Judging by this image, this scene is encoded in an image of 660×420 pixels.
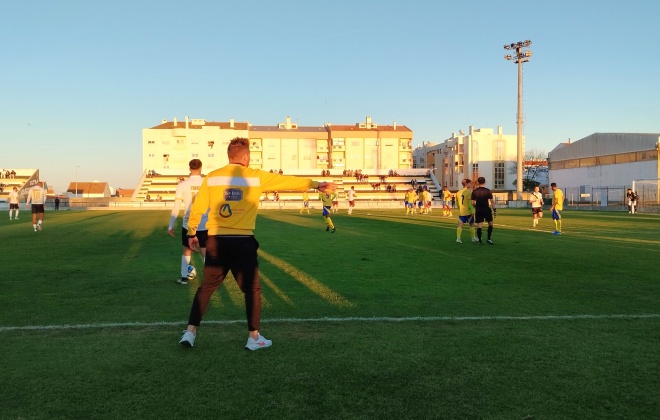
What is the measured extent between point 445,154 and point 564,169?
46547mm

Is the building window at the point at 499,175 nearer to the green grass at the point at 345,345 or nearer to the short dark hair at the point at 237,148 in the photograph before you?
the green grass at the point at 345,345

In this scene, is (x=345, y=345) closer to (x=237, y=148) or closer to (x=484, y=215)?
(x=237, y=148)

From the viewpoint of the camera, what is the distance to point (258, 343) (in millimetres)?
4602

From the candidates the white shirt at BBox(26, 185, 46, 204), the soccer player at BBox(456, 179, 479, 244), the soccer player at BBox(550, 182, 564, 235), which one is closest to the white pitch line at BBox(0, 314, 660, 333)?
the soccer player at BBox(456, 179, 479, 244)

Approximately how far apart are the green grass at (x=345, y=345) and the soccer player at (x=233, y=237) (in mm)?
305

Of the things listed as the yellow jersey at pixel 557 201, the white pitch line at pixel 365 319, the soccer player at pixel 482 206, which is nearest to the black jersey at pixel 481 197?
the soccer player at pixel 482 206

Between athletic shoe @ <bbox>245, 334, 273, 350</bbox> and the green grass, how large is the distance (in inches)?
3.4

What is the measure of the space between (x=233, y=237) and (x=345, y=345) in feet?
4.66

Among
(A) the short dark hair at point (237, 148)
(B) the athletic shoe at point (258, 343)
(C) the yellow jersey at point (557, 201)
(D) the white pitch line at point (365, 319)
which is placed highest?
(A) the short dark hair at point (237, 148)

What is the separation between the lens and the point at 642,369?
4055 millimetres

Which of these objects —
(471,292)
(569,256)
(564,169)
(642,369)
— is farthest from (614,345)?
(564,169)

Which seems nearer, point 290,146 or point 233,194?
point 233,194

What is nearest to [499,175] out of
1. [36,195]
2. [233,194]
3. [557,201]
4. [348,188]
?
[348,188]

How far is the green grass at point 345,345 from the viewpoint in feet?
11.2
